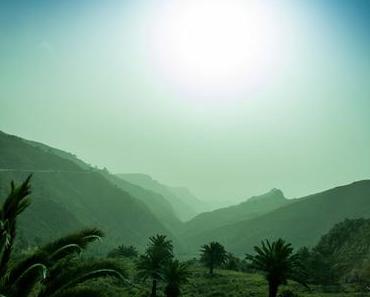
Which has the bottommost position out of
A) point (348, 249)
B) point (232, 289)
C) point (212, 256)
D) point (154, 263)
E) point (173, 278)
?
point (232, 289)

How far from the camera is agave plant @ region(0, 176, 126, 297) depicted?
31.0 feet

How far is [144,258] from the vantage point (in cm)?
6116

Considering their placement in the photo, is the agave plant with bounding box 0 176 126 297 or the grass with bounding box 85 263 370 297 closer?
the agave plant with bounding box 0 176 126 297

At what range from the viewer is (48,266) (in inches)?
384

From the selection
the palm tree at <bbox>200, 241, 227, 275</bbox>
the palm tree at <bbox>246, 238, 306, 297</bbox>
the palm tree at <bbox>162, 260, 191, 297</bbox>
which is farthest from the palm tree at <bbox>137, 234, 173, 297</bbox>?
the palm tree at <bbox>200, 241, 227, 275</bbox>

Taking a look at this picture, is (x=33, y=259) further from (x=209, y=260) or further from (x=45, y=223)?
(x=45, y=223)

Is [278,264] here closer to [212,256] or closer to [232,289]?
[232,289]

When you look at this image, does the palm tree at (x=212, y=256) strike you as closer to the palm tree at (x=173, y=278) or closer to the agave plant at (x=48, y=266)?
the palm tree at (x=173, y=278)

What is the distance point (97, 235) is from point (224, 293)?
5908 cm

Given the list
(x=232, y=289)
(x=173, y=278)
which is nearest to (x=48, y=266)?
(x=173, y=278)

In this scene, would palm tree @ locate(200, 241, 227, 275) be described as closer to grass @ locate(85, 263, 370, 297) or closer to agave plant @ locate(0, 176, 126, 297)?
grass @ locate(85, 263, 370, 297)

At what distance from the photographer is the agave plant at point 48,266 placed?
31.0 feet

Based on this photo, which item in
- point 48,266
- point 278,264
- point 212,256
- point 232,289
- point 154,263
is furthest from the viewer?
point 212,256

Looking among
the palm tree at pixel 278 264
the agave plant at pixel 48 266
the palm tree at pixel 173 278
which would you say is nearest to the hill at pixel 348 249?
the palm tree at pixel 173 278
